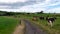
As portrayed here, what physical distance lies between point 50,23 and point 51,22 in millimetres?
245

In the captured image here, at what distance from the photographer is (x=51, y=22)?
36.0m

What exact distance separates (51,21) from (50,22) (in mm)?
462

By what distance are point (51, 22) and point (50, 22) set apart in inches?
10.5

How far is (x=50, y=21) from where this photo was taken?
120ft

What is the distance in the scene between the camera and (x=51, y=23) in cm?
3531

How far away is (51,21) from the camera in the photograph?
36.6 metres

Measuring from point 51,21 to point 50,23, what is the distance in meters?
0.72

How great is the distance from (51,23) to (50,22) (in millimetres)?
952

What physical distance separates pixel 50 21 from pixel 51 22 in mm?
540

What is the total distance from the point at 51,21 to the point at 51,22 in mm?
618

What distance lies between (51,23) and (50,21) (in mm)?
1259

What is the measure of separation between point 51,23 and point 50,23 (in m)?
0.73

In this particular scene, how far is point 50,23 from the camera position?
36.0 meters
